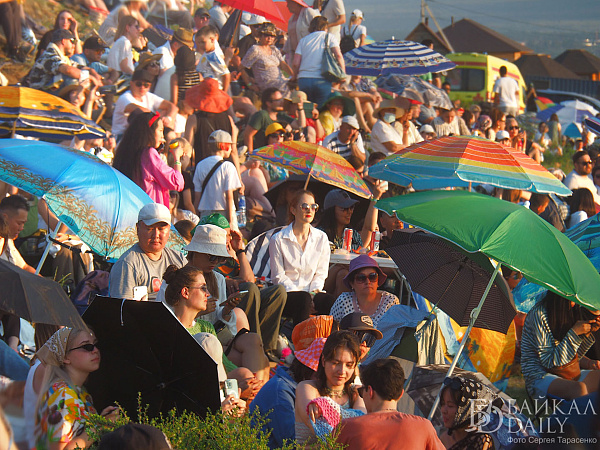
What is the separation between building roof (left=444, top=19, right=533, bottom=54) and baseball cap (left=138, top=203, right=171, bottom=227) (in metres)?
50.7

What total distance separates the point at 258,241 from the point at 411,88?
7.59 meters

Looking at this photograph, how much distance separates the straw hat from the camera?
10.9m

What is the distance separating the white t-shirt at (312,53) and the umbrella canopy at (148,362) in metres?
10.7

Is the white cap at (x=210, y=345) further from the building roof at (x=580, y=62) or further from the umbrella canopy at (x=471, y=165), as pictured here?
the building roof at (x=580, y=62)

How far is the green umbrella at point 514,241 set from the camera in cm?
527

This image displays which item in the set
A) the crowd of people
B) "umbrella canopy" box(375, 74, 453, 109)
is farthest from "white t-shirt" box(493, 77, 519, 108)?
"umbrella canopy" box(375, 74, 453, 109)

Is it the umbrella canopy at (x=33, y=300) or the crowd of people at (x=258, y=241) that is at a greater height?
the umbrella canopy at (x=33, y=300)

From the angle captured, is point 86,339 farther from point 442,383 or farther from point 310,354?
point 442,383

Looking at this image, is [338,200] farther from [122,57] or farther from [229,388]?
[122,57]

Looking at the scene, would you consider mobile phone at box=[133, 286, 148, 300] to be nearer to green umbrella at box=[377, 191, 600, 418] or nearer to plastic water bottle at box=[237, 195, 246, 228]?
green umbrella at box=[377, 191, 600, 418]

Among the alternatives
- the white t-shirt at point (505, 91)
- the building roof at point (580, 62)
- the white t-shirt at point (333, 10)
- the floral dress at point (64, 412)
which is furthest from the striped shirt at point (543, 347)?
the building roof at point (580, 62)

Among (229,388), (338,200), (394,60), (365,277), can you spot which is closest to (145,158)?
(338,200)

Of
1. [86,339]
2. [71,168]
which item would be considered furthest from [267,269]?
[86,339]

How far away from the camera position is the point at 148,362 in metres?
4.33
